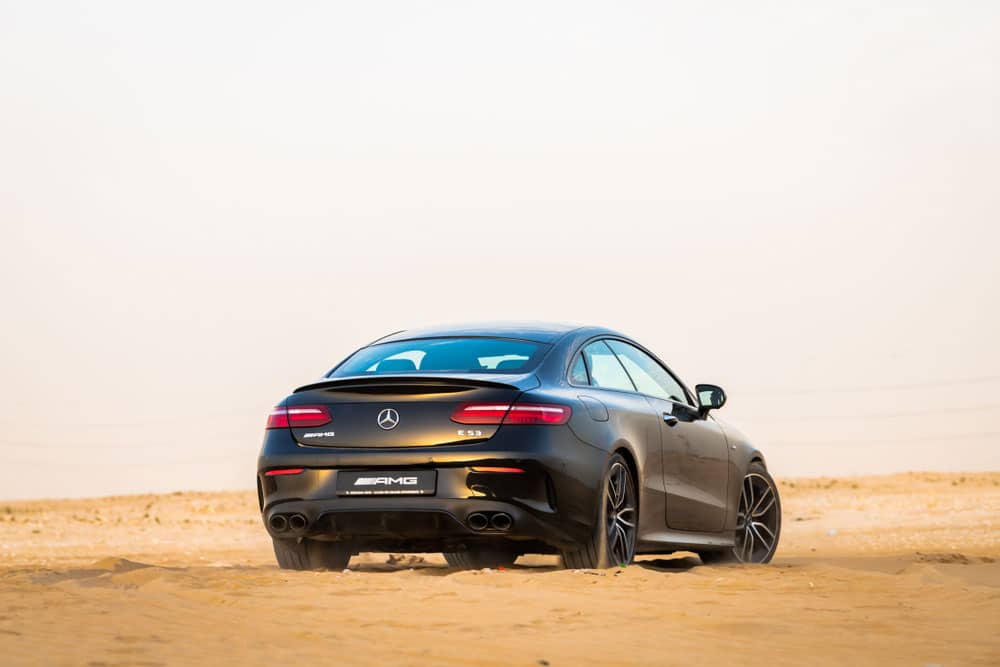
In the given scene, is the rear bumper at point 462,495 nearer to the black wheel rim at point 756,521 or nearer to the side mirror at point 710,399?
the side mirror at point 710,399

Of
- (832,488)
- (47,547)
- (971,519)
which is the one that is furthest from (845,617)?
(832,488)

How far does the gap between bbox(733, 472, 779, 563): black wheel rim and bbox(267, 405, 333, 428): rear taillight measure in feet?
12.2

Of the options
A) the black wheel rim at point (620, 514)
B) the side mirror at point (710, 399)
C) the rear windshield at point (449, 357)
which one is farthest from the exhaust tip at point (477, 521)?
the side mirror at point (710, 399)

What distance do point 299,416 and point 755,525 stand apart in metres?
4.18

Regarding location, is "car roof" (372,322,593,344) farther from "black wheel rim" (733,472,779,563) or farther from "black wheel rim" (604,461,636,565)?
"black wheel rim" (733,472,779,563)

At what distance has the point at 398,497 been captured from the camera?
27.3ft

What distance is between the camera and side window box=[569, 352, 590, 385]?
894 centimetres

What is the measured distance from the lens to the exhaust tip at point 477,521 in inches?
324

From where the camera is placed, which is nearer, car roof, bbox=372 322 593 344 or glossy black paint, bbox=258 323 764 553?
glossy black paint, bbox=258 323 764 553

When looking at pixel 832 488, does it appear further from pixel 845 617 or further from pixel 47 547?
pixel 845 617

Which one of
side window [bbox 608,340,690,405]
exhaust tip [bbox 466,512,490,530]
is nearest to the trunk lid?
exhaust tip [bbox 466,512,490,530]

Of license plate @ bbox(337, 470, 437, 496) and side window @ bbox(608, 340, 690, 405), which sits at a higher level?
side window @ bbox(608, 340, 690, 405)

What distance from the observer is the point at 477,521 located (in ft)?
27.0

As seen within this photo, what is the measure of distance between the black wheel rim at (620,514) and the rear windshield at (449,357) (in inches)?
33.1
